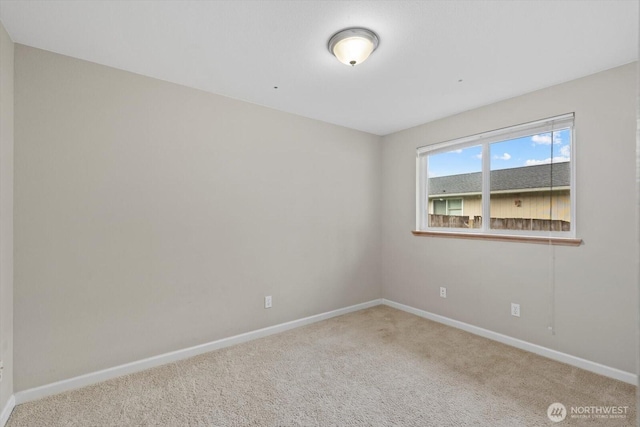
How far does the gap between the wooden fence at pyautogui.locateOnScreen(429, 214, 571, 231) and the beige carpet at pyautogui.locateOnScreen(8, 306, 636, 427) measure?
3.64 feet

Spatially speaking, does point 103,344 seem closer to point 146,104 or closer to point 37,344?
point 37,344

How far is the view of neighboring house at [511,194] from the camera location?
2.53 metres

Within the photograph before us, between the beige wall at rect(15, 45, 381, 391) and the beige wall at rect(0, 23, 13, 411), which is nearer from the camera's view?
the beige wall at rect(0, 23, 13, 411)

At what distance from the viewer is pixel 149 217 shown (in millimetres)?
Answer: 2346

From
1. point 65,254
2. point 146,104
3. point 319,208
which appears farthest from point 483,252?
point 65,254

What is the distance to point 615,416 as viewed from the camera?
5.83 feet

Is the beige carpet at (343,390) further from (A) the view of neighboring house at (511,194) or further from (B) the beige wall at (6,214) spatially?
(A) the view of neighboring house at (511,194)

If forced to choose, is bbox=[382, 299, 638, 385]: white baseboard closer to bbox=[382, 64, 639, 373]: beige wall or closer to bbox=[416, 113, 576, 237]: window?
bbox=[382, 64, 639, 373]: beige wall

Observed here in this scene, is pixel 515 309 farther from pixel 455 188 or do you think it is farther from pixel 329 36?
pixel 329 36

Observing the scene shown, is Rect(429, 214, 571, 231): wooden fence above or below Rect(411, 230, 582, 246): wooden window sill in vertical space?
above

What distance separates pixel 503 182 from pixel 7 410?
13.6ft

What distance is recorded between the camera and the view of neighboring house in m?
2.53

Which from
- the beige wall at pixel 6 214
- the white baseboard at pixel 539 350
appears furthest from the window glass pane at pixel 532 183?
the beige wall at pixel 6 214
